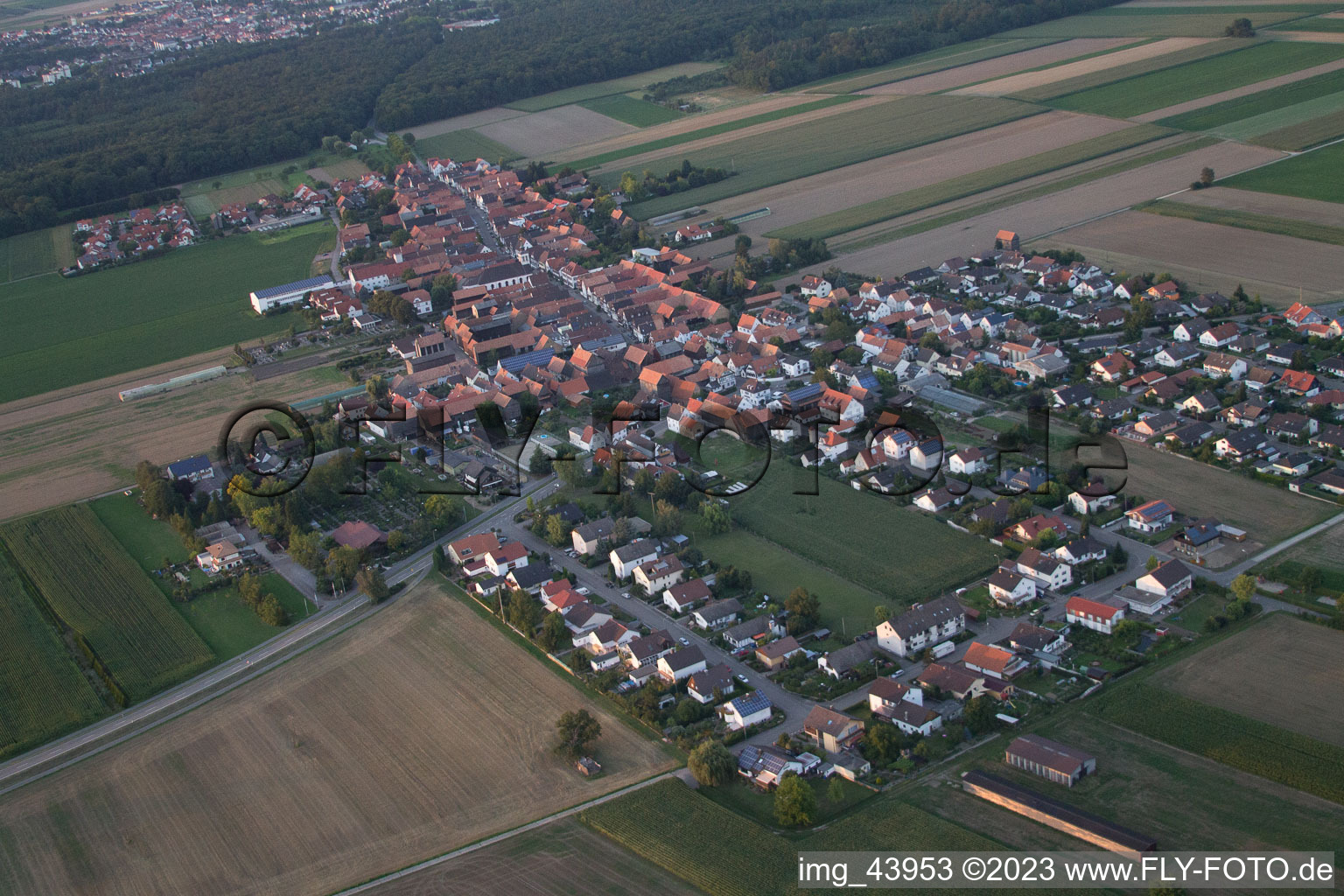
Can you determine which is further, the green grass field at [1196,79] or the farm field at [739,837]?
the green grass field at [1196,79]

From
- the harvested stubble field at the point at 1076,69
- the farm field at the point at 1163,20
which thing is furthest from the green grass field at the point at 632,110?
the farm field at the point at 1163,20

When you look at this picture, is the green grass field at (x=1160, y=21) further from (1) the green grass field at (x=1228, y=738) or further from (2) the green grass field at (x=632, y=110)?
(1) the green grass field at (x=1228, y=738)

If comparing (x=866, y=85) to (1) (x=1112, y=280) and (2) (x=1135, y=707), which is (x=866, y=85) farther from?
(2) (x=1135, y=707)

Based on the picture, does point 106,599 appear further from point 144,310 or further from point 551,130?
point 551,130

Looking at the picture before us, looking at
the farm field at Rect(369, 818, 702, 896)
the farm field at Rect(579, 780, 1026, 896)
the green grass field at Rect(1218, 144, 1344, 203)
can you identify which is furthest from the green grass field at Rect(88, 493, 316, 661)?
the green grass field at Rect(1218, 144, 1344, 203)

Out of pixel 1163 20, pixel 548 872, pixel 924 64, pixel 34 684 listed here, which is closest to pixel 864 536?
pixel 548 872

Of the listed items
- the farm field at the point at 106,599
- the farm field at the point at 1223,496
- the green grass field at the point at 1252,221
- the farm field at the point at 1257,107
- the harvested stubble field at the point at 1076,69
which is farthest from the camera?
the harvested stubble field at the point at 1076,69

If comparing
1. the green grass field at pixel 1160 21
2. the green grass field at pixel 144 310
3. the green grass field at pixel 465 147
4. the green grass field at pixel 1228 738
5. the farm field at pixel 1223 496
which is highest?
the green grass field at pixel 1160 21
